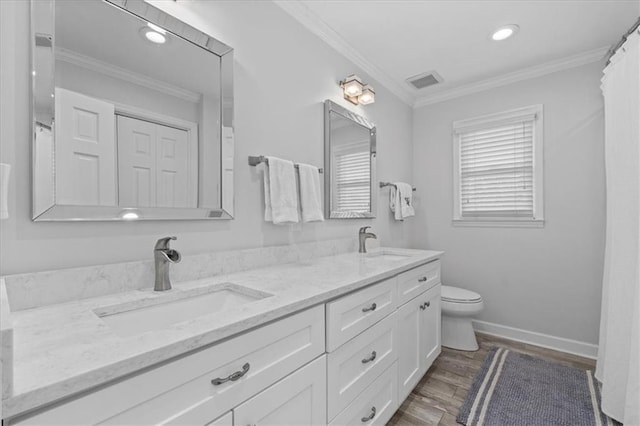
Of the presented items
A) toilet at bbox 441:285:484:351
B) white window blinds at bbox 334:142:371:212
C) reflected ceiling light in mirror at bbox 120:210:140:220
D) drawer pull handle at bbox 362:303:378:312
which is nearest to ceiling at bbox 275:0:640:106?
white window blinds at bbox 334:142:371:212

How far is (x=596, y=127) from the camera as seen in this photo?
7.66 ft

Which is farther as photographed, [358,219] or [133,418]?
[358,219]

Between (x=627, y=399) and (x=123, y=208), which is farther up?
(x=123, y=208)

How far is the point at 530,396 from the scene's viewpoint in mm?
1853

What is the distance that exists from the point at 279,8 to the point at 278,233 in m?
1.29

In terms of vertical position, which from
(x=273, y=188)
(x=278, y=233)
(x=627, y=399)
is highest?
(x=273, y=188)

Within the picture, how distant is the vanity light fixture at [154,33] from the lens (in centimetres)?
119

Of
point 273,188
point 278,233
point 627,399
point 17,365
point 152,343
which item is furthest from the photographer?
point 278,233

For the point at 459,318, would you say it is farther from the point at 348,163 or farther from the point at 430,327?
the point at 348,163

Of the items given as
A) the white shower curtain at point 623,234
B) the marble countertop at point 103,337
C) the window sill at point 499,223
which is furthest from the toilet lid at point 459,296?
the marble countertop at point 103,337

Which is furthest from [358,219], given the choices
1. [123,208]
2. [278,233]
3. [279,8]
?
[123,208]

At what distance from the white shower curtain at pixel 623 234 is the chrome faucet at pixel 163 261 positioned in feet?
6.88

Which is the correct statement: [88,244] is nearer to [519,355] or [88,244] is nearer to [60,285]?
[60,285]

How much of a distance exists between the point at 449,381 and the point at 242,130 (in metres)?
2.08
